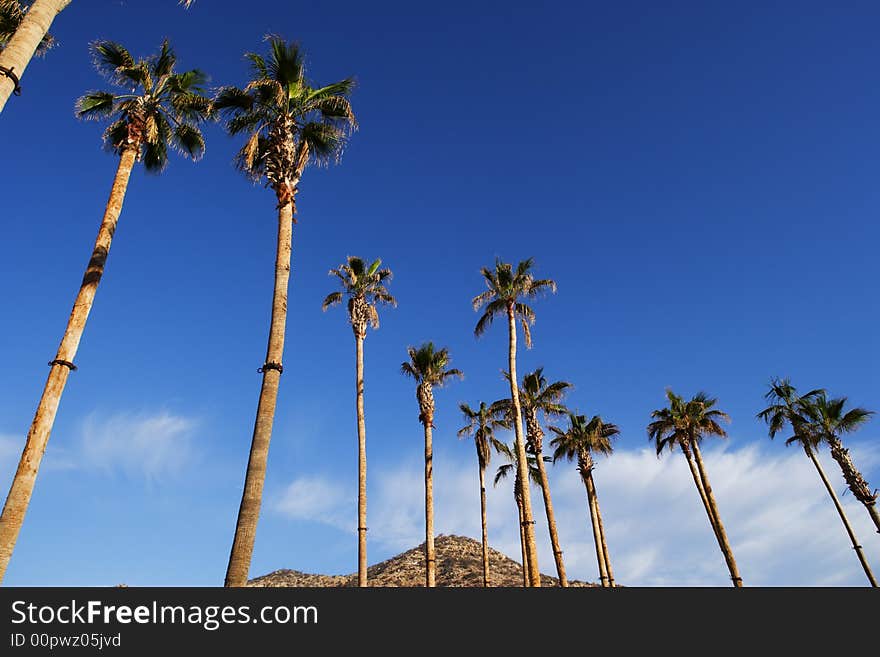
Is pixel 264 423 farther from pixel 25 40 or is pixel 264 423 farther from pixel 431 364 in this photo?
pixel 431 364

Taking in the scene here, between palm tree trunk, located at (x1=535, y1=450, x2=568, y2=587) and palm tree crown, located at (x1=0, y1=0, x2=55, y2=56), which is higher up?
palm tree crown, located at (x1=0, y1=0, x2=55, y2=56)

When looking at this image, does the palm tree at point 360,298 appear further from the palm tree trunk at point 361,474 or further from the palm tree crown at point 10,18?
the palm tree crown at point 10,18

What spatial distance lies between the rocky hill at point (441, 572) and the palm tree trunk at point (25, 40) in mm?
54836

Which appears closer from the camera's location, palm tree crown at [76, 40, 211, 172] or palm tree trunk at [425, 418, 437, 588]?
palm tree crown at [76, 40, 211, 172]

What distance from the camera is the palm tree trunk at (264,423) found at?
944 cm

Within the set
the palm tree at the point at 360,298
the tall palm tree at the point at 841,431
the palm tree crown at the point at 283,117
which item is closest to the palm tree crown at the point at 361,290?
the palm tree at the point at 360,298

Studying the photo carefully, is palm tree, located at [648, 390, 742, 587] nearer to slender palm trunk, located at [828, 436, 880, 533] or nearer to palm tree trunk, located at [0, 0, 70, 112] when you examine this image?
slender palm trunk, located at [828, 436, 880, 533]

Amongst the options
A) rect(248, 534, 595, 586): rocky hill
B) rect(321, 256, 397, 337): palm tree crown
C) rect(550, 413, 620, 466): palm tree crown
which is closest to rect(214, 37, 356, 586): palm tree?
rect(321, 256, 397, 337): palm tree crown

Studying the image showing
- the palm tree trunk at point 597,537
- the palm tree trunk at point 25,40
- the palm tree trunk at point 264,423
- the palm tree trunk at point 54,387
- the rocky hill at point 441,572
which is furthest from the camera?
the rocky hill at point 441,572

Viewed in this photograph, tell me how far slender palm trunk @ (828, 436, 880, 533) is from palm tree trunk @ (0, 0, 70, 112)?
151ft

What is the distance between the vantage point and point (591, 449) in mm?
39594

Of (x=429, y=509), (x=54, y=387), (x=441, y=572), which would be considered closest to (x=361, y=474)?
(x=429, y=509)

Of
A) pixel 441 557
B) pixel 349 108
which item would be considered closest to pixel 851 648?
pixel 349 108

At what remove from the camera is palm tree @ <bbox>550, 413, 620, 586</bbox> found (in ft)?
126
